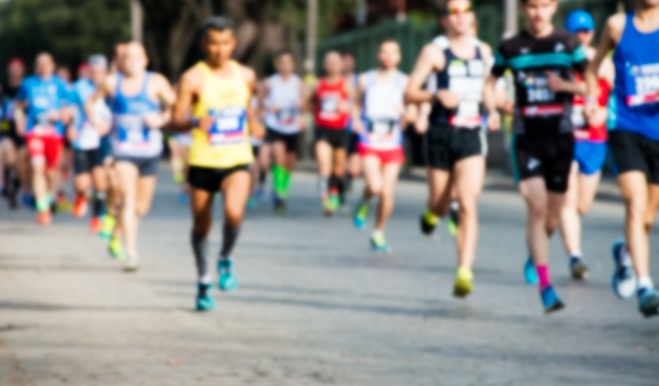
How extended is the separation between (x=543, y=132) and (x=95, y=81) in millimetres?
9224

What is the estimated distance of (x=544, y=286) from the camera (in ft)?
34.4

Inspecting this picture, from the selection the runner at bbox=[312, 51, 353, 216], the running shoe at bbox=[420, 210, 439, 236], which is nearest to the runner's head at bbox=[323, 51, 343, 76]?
the runner at bbox=[312, 51, 353, 216]

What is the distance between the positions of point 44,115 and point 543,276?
11.9 m

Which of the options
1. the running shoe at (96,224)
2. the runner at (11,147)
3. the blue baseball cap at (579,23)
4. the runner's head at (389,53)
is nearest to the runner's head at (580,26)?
the blue baseball cap at (579,23)

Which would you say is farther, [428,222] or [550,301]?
[428,222]

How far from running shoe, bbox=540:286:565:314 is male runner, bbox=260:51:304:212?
1303 centimetres

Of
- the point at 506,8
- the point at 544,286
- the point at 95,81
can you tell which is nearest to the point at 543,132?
the point at 544,286

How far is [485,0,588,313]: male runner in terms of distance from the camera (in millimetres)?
10828

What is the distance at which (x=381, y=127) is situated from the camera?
17719mm

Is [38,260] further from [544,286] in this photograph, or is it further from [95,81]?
[544,286]

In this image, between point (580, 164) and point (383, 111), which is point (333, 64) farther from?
point (580, 164)

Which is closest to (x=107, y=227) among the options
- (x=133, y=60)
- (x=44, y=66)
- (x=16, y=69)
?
(x=133, y=60)

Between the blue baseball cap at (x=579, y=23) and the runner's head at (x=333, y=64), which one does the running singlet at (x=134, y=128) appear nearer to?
the blue baseball cap at (x=579, y=23)

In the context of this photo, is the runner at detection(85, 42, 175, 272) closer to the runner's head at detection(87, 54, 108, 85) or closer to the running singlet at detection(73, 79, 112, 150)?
the runner's head at detection(87, 54, 108, 85)
